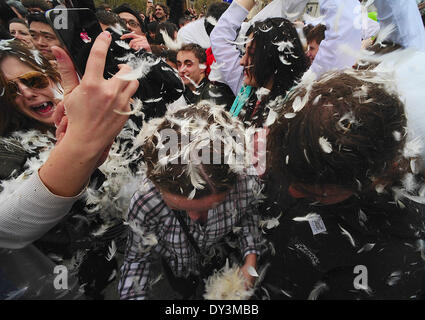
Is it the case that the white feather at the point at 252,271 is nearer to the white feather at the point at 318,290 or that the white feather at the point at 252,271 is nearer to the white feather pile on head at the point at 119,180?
the white feather at the point at 318,290

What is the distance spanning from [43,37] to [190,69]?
4.00 feet

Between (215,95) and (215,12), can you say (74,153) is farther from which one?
(215,12)

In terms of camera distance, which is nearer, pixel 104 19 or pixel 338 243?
pixel 338 243

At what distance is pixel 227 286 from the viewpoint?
43.3 inches

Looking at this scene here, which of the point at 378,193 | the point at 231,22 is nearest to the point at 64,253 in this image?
the point at 378,193

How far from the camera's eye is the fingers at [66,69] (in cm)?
79

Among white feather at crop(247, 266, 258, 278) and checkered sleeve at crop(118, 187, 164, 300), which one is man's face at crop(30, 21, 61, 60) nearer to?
checkered sleeve at crop(118, 187, 164, 300)

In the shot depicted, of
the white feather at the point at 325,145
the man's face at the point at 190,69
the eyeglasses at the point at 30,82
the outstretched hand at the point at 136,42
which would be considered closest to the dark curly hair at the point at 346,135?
the white feather at the point at 325,145

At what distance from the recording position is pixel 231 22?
1622 mm

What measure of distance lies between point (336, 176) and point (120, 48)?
119cm

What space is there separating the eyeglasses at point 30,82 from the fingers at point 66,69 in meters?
0.55

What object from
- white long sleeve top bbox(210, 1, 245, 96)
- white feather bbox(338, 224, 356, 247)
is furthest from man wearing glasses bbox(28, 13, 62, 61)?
white feather bbox(338, 224, 356, 247)
